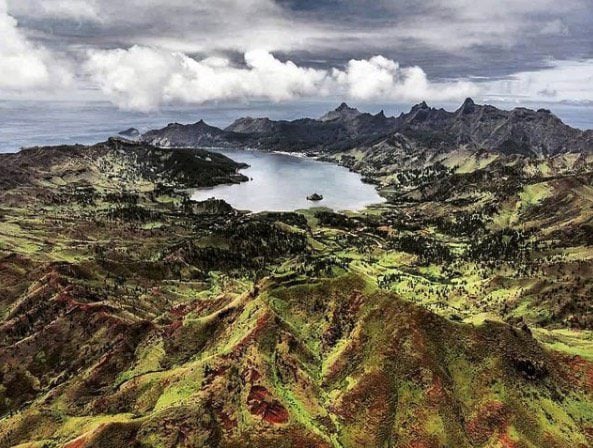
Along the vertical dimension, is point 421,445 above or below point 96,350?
above

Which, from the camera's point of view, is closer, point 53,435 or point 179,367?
point 53,435

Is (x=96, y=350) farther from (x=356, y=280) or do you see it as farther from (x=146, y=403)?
(x=356, y=280)

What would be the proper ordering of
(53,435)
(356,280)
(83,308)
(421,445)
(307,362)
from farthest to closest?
(83,308) → (356,280) → (307,362) → (53,435) → (421,445)

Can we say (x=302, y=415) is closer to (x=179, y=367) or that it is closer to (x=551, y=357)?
(x=179, y=367)

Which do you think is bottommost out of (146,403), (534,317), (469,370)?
(534,317)

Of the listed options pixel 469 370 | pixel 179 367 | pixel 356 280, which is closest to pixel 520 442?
pixel 469 370

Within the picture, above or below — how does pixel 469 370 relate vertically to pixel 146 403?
above

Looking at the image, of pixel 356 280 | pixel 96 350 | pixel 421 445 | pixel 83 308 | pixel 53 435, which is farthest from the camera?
pixel 83 308

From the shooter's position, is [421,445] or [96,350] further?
[96,350]

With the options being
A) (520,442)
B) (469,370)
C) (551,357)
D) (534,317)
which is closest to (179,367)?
(469,370)
